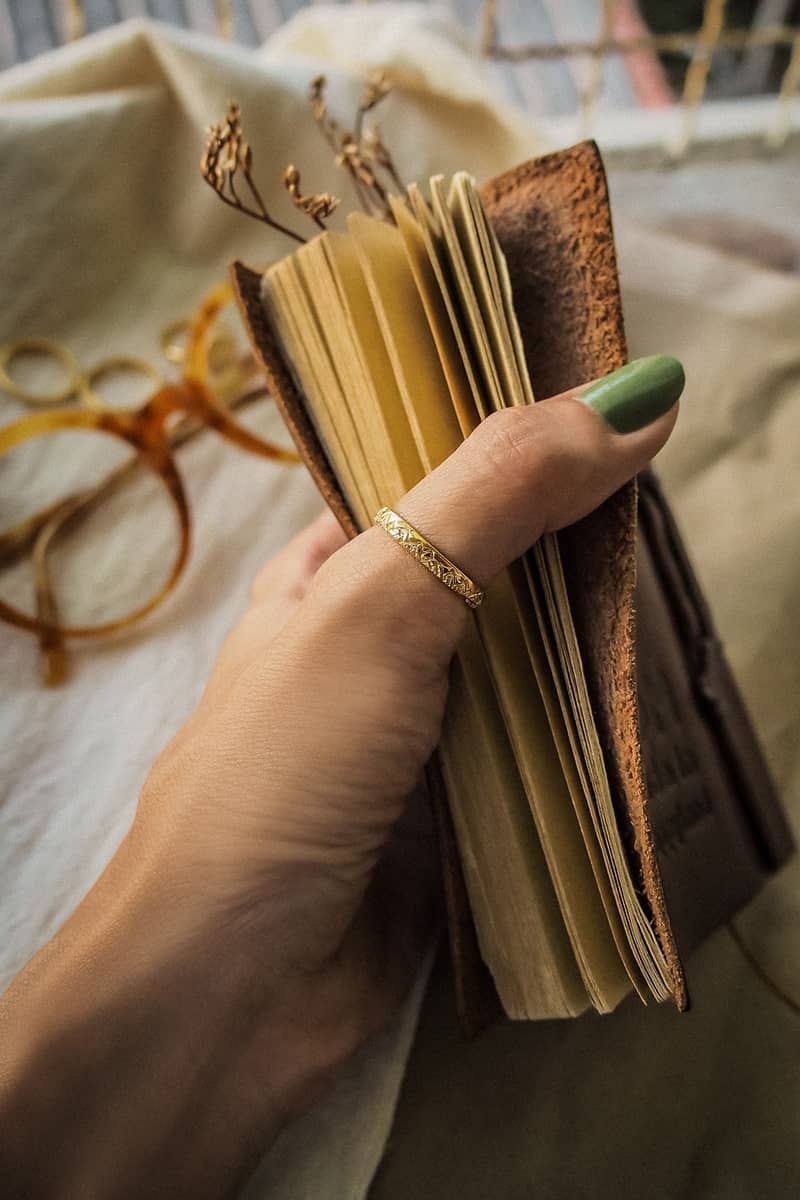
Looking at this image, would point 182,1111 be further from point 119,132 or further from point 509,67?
point 509,67

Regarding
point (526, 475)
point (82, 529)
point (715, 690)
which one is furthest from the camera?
point (82, 529)

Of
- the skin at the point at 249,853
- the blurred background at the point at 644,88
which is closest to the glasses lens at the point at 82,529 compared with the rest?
the skin at the point at 249,853

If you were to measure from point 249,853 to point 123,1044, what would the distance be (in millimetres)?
106

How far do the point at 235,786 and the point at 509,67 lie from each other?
4.31 ft

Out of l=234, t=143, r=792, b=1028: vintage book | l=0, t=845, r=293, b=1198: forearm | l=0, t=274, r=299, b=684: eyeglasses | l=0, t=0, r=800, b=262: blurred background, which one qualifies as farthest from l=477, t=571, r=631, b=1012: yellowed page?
l=0, t=0, r=800, b=262: blurred background

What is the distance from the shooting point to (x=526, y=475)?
34 centimetres

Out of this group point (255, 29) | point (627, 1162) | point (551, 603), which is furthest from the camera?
point (255, 29)

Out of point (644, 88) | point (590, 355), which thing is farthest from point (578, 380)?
point (644, 88)

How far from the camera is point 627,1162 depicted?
47cm

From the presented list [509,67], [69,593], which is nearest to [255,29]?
[509,67]

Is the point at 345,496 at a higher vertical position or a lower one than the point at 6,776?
higher

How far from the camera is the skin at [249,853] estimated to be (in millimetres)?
350

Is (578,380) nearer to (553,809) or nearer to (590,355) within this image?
(590,355)

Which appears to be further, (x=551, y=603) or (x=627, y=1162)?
(x=627, y=1162)
